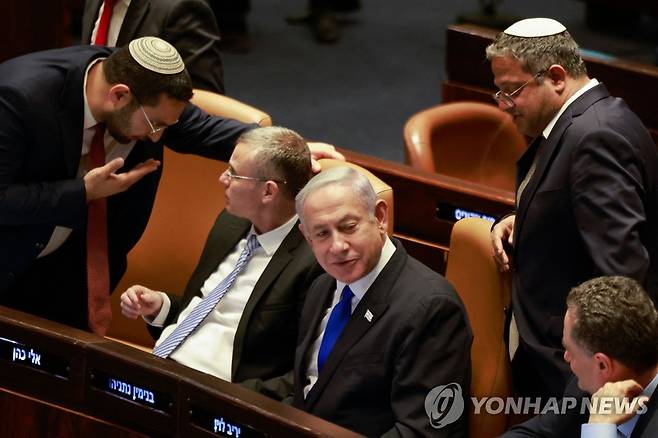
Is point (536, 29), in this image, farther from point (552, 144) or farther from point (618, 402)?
point (618, 402)

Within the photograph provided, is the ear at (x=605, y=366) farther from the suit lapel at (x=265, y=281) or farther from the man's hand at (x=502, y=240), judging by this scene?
the suit lapel at (x=265, y=281)

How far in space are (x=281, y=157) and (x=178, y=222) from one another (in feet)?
1.80

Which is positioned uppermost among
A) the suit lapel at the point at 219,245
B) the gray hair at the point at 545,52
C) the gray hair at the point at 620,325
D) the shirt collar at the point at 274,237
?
the gray hair at the point at 545,52

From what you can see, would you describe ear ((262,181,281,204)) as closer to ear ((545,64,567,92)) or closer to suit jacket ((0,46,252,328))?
suit jacket ((0,46,252,328))

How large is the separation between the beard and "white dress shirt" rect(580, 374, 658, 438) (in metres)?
1.17

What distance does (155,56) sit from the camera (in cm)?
260

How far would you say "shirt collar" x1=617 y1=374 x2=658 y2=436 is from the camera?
1.96 m

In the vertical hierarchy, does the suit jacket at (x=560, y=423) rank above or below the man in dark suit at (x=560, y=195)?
below

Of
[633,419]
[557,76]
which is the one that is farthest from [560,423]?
[557,76]

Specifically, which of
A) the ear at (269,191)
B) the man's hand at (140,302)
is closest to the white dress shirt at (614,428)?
the ear at (269,191)

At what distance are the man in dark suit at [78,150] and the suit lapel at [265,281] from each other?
0.28 metres

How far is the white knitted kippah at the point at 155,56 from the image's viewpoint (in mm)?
2588

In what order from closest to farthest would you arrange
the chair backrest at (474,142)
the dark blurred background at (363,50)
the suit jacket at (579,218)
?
1. the suit jacket at (579,218)
2. the chair backrest at (474,142)
3. the dark blurred background at (363,50)

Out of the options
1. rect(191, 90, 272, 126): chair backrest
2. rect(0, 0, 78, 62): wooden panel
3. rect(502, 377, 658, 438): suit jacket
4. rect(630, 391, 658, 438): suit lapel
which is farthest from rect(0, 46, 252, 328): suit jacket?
rect(0, 0, 78, 62): wooden panel
